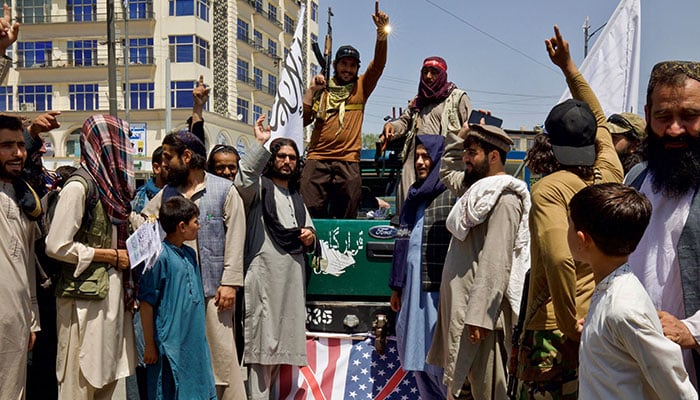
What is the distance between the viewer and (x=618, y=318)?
181cm

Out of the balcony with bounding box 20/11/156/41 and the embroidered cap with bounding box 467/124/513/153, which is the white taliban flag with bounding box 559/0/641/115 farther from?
the balcony with bounding box 20/11/156/41

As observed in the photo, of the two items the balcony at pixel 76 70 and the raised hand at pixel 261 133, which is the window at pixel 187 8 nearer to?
the balcony at pixel 76 70

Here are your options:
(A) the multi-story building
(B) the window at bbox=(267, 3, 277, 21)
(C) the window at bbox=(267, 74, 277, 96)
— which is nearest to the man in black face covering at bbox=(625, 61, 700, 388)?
(A) the multi-story building

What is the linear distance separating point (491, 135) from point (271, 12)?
1853 inches

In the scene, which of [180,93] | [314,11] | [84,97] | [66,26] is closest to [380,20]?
[180,93]

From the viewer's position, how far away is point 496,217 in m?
3.30

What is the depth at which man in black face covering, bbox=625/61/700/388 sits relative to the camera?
206cm

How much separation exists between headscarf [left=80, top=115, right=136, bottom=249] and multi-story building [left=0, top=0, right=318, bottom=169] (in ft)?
114

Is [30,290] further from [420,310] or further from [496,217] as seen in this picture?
[496,217]

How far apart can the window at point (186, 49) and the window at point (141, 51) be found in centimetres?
143

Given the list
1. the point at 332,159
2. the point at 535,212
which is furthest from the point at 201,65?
the point at 535,212

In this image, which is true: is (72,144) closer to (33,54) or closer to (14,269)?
(33,54)

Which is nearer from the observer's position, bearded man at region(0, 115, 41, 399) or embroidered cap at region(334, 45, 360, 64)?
bearded man at region(0, 115, 41, 399)

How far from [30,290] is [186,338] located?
92 cm
